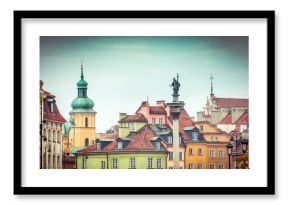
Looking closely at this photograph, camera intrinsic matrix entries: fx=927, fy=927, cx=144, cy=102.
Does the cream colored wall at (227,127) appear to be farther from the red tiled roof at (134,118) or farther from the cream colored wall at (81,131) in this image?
the cream colored wall at (81,131)

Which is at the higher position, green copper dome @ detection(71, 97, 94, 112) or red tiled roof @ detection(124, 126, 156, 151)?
green copper dome @ detection(71, 97, 94, 112)

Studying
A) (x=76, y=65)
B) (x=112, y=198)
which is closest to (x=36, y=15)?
(x=76, y=65)

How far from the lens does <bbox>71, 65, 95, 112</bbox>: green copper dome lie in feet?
16.5

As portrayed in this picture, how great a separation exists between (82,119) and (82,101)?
0.33 ft

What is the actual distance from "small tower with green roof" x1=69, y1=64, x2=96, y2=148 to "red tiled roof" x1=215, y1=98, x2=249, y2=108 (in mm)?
688

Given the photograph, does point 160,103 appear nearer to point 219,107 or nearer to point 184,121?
point 184,121

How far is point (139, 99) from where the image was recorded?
5059 mm

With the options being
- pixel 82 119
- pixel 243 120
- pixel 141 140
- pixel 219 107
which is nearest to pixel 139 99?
pixel 141 140

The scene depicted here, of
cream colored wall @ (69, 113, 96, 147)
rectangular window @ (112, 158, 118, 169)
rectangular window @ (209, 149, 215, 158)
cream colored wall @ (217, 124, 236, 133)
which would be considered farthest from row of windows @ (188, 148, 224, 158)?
cream colored wall @ (69, 113, 96, 147)

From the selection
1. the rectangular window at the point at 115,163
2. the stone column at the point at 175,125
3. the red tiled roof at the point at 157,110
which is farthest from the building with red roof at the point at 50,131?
the stone column at the point at 175,125

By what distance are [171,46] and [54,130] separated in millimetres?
784

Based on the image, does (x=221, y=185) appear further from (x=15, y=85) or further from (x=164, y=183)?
(x=15, y=85)

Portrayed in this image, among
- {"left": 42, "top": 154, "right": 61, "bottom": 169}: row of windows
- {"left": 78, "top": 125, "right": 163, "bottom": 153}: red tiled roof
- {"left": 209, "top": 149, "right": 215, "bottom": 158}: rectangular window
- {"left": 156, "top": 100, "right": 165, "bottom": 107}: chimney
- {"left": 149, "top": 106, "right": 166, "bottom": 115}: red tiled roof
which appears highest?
{"left": 156, "top": 100, "right": 165, "bottom": 107}: chimney

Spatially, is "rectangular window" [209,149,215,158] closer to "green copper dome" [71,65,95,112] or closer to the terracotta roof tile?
the terracotta roof tile
